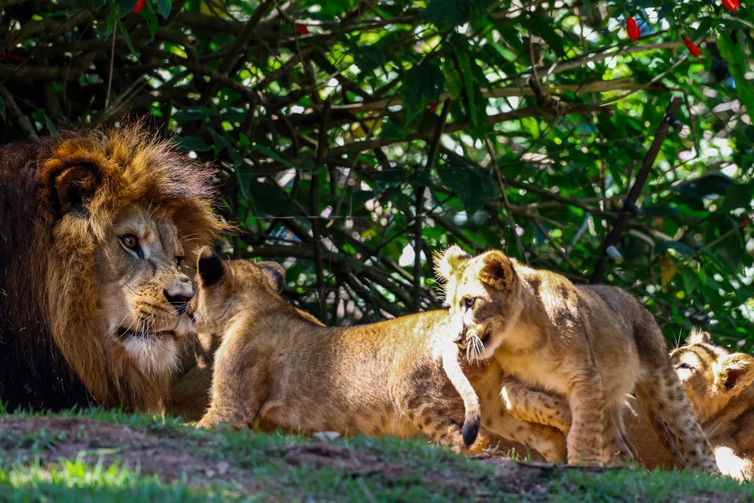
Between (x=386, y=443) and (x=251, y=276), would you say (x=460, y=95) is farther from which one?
(x=386, y=443)

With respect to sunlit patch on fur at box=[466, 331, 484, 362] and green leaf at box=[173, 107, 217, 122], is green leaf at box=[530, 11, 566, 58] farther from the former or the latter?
sunlit patch on fur at box=[466, 331, 484, 362]

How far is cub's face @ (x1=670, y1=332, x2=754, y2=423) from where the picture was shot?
6.35m

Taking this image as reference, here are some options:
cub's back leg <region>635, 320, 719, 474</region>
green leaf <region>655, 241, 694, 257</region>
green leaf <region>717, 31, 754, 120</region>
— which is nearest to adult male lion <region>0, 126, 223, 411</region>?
cub's back leg <region>635, 320, 719, 474</region>

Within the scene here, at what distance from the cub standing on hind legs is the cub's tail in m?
0.09

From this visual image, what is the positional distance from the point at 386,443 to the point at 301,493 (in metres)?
0.79

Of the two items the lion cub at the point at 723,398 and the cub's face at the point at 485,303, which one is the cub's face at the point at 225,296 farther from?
the lion cub at the point at 723,398

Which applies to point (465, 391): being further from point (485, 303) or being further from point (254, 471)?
point (254, 471)

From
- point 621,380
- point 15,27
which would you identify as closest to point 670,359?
point 621,380

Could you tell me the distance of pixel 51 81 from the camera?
279 inches

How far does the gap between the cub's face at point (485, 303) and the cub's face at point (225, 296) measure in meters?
1.10

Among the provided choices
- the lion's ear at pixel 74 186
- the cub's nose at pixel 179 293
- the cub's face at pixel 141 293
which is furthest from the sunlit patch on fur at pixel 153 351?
the lion's ear at pixel 74 186

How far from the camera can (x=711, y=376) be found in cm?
654

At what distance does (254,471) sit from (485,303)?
1.99 metres

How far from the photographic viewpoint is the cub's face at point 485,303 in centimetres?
527
